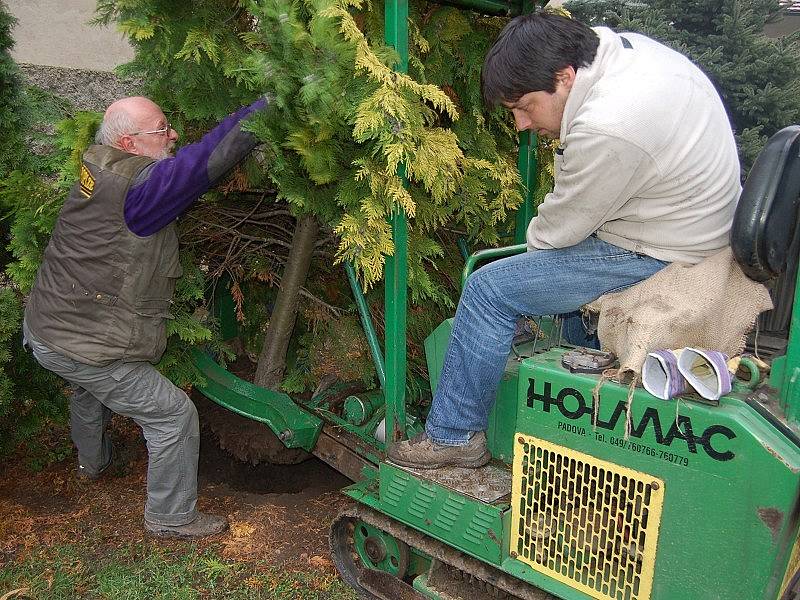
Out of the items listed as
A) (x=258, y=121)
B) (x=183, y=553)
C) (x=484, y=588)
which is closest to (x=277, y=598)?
(x=183, y=553)

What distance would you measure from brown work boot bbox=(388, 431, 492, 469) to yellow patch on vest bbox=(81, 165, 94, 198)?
1.82 meters

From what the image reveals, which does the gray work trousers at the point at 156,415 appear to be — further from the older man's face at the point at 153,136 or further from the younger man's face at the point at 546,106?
the younger man's face at the point at 546,106

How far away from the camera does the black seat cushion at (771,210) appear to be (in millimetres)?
2105

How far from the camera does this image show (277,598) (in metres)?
3.33

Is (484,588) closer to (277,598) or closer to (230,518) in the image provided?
(277,598)

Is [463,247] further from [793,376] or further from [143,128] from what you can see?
[793,376]

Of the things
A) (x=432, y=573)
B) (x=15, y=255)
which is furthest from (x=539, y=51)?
(x=15, y=255)

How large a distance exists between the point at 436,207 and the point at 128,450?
2.71 metres

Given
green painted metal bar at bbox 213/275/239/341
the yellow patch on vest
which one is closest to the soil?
green painted metal bar at bbox 213/275/239/341

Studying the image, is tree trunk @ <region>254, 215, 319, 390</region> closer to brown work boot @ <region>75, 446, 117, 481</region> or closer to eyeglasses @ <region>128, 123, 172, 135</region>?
eyeglasses @ <region>128, 123, 172, 135</region>

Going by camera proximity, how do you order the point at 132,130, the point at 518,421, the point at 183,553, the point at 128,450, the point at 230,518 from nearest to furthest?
the point at 518,421 → the point at 132,130 → the point at 183,553 → the point at 230,518 → the point at 128,450

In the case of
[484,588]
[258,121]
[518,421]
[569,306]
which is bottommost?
[484,588]

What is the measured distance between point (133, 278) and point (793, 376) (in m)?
2.74

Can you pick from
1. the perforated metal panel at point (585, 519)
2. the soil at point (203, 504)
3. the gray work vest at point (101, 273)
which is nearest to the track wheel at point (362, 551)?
the soil at point (203, 504)
